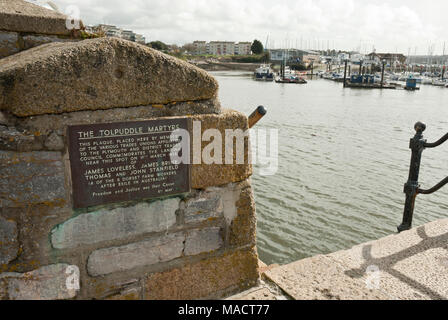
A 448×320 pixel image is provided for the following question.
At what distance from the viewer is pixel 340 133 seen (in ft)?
62.0

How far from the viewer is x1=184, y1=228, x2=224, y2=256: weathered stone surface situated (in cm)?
253

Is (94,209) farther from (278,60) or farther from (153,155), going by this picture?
(278,60)

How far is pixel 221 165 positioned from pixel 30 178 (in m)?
1.21

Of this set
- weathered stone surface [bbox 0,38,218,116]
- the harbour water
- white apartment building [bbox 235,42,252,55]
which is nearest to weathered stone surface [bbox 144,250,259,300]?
weathered stone surface [bbox 0,38,218,116]

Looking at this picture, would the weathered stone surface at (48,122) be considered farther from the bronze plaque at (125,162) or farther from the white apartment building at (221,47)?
the white apartment building at (221,47)

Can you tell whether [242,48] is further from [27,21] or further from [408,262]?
[408,262]

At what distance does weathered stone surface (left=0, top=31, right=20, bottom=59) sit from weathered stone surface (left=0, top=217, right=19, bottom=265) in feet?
5.42

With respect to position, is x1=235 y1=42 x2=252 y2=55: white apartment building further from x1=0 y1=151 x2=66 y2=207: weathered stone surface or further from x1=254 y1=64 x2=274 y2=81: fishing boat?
x1=0 y1=151 x2=66 y2=207: weathered stone surface

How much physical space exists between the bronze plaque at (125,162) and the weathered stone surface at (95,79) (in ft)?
0.51

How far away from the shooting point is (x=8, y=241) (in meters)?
1.99

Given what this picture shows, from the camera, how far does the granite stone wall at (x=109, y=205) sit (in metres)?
1.95
